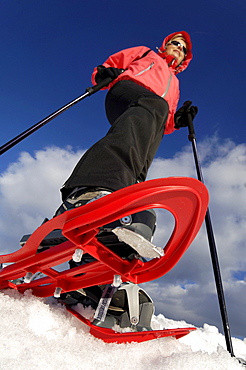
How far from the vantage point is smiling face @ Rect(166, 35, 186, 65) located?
3447 millimetres

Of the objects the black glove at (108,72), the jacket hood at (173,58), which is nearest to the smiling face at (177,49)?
the jacket hood at (173,58)

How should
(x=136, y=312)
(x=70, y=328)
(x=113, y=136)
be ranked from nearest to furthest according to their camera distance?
1. (x=70, y=328)
2. (x=113, y=136)
3. (x=136, y=312)

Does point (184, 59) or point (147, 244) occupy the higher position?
point (184, 59)

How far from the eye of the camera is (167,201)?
1.24 metres

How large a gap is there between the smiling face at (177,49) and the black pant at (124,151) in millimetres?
1649

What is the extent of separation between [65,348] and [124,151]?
967mm

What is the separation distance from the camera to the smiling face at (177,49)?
11.3 feet

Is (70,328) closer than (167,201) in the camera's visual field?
No

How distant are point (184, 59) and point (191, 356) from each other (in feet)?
11.2

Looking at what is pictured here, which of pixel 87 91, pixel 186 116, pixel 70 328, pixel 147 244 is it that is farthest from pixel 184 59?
pixel 70 328

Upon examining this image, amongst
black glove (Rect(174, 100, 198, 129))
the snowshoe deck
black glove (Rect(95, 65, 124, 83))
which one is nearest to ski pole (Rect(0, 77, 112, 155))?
black glove (Rect(95, 65, 124, 83))

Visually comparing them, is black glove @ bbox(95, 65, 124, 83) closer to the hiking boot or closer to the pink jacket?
the pink jacket

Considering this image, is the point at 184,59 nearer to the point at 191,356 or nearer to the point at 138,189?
the point at 138,189

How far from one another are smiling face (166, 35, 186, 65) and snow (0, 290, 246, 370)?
3.03m
